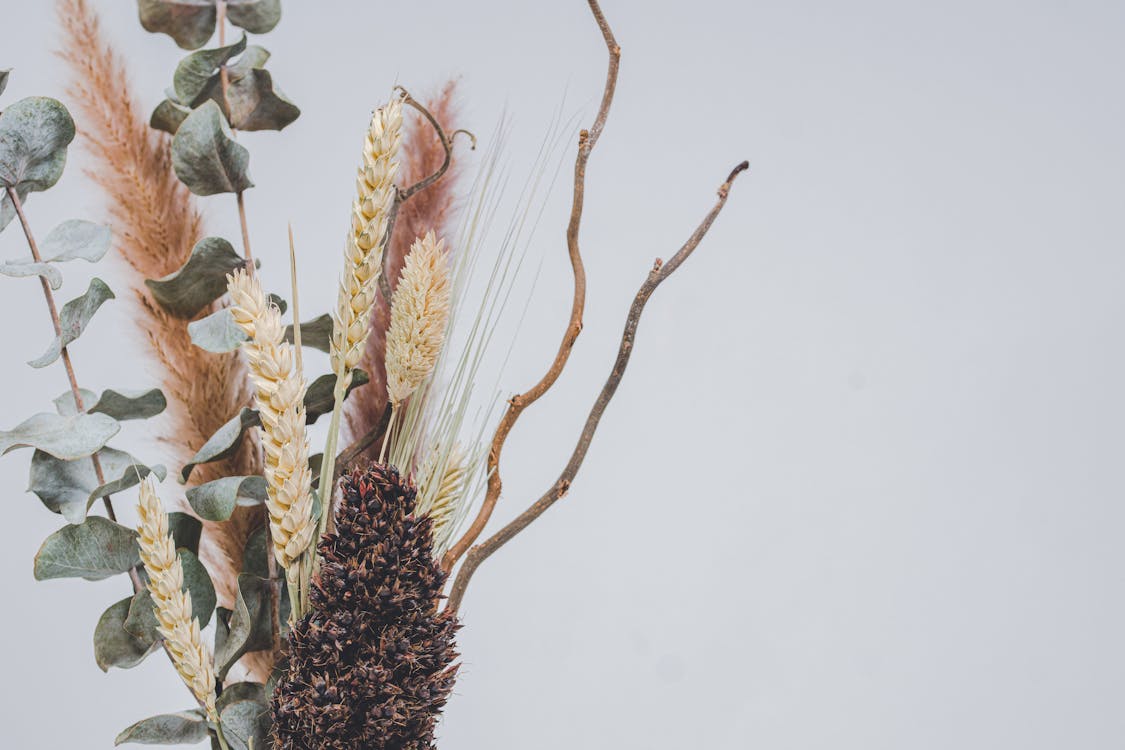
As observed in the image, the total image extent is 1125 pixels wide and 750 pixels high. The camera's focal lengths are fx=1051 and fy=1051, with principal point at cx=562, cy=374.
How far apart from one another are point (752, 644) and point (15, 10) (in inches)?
35.2

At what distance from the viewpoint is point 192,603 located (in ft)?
1.93

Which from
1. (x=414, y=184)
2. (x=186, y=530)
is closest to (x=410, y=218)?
(x=414, y=184)

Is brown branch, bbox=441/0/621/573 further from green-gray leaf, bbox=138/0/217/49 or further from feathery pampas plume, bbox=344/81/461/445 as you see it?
green-gray leaf, bbox=138/0/217/49

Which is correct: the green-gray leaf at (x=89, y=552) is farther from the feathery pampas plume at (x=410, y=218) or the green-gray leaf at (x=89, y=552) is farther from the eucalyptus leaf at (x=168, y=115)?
the eucalyptus leaf at (x=168, y=115)

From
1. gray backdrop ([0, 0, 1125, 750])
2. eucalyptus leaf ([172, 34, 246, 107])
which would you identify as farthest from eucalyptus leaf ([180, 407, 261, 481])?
gray backdrop ([0, 0, 1125, 750])

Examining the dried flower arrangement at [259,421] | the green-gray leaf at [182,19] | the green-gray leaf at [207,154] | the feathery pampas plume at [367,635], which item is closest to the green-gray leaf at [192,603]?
the dried flower arrangement at [259,421]

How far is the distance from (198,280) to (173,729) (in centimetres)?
24

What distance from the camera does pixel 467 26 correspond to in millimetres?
1025

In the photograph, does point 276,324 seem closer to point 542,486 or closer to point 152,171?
point 152,171

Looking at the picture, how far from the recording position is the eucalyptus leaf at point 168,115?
0.64m

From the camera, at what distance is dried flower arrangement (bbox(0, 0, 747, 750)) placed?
50 cm

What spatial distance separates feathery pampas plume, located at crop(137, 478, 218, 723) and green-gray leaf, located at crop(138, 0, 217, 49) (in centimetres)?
32

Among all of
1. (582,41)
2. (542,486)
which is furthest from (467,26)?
(542,486)

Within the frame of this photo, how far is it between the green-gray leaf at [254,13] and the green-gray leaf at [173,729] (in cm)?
42
